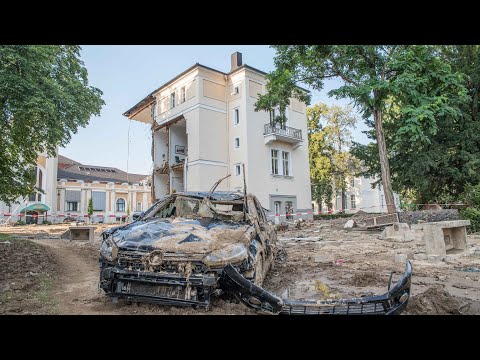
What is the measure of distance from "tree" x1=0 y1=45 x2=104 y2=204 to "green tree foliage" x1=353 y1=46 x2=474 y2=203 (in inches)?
513

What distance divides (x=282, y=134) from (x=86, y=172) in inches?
1500

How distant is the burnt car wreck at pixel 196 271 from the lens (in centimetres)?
341

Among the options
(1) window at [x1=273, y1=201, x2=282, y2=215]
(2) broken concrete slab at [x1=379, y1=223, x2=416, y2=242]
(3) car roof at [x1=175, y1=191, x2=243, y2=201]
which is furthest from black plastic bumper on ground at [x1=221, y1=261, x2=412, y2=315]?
(1) window at [x1=273, y1=201, x2=282, y2=215]

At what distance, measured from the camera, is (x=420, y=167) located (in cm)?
1936

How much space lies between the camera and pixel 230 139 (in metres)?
27.6

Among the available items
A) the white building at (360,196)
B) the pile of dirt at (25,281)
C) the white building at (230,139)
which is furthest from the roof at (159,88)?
the white building at (360,196)

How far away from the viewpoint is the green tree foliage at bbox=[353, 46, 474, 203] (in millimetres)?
14891

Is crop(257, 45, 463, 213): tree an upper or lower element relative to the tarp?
upper

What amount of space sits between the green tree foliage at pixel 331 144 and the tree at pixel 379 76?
63.8 feet

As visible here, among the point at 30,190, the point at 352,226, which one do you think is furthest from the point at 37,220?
the point at 352,226

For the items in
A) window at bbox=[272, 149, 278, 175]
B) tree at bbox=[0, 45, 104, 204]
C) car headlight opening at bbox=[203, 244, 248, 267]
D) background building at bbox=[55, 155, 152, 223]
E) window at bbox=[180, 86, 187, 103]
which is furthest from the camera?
background building at bbox=[55, 155, 152, 223]

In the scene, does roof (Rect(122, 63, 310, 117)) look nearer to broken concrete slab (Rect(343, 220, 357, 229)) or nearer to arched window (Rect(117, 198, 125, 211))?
broken concrete slab (Rect(343, 220, 357, 229))
